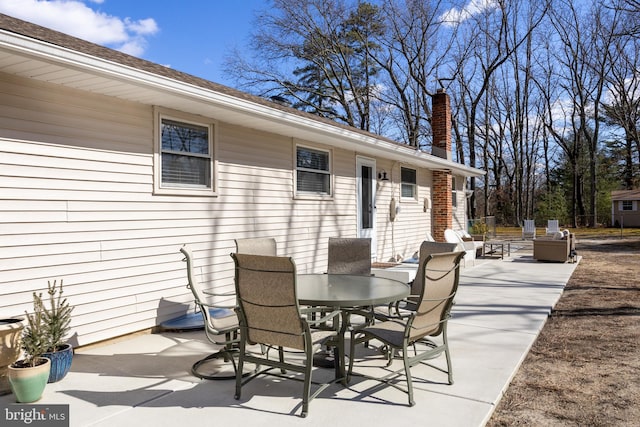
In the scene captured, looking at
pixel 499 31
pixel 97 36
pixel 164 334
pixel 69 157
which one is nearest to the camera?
pixel 69 157

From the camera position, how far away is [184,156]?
5.39 metres

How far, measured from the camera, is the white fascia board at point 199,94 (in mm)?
3428

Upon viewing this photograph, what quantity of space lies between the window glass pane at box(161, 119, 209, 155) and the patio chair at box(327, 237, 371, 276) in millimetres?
1988

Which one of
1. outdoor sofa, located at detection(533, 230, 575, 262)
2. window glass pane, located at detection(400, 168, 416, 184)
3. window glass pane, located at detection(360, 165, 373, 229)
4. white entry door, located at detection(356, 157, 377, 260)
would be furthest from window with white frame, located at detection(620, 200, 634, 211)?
window glass pane, located at detection(360, 165, 373, 229)

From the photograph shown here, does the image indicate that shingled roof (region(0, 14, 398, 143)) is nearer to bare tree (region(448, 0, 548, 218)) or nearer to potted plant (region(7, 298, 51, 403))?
potted plant (region(7, 298, 51, 403))

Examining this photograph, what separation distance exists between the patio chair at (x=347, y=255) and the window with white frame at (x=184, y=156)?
1.75 meters

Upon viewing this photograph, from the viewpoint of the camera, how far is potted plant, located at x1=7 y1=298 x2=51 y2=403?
2949 millimetres

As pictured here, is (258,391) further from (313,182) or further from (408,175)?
(408,175)

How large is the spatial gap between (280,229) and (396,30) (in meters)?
18.7

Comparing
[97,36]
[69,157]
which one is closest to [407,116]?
[97,36]

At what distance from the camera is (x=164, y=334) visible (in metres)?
4.93

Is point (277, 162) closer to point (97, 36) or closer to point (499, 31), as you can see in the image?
point (97, 36)

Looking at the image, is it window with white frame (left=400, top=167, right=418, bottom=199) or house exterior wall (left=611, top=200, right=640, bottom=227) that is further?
house exterior wall (left=611, top=200, right=640, bottom=227)

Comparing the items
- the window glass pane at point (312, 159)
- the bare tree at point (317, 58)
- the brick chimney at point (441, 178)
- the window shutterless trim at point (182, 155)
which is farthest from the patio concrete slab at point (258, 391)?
the bare tree at point (317, 58)
